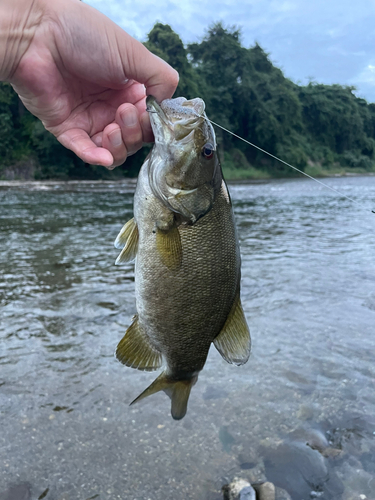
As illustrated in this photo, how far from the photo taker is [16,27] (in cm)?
231

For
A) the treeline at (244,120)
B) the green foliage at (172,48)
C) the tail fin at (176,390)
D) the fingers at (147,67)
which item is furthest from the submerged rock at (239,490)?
the green foliage at (172,48)

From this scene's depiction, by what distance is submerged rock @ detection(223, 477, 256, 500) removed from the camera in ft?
10.7

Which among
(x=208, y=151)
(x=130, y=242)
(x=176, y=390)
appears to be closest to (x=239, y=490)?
(x=176, y=390)

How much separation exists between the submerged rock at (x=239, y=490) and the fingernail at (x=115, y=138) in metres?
2.76

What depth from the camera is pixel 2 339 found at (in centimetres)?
571

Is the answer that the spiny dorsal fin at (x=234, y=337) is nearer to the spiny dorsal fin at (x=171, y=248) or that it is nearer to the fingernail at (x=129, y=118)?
the spiny dorsal fin at (x=171, y=248)

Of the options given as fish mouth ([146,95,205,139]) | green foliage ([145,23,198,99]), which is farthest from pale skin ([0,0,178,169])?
green foliage ([145,23,198,99])

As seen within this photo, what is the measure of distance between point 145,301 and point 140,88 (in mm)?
1413

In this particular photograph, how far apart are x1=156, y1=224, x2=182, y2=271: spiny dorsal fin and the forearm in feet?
4.40

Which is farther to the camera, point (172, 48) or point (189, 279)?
point (172, 48)

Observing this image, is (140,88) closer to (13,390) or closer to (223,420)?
(223,420)

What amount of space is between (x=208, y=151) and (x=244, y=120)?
216 feet

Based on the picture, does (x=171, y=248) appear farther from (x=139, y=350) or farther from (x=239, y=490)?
(x=239, y=490)

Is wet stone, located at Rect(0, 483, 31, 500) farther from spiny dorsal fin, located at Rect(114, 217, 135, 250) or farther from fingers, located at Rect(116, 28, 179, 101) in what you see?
fingers, located at Rect(116, 28, 179, 101)
